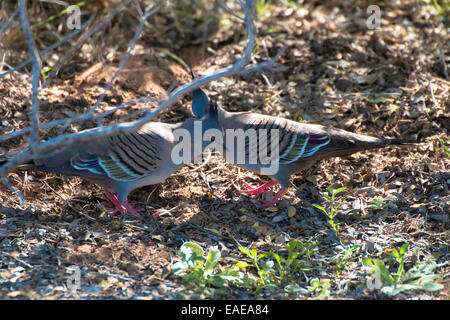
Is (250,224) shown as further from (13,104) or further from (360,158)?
(13,104)

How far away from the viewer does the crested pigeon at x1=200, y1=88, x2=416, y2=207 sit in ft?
18.9

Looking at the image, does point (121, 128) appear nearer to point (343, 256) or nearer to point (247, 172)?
point (343, 256)

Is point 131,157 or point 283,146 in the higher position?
point 283,146

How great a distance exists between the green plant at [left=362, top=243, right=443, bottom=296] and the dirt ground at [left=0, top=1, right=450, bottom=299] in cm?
12

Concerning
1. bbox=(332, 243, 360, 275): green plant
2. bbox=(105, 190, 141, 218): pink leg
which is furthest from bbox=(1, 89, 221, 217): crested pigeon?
bbox=(332, 243, 360, 275): green plant

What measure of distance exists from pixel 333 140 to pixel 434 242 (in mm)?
1458

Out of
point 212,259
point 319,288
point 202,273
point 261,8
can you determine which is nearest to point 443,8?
point 261,8

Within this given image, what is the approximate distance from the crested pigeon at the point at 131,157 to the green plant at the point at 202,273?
126 centimetres

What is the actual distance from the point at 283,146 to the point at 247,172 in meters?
0.73

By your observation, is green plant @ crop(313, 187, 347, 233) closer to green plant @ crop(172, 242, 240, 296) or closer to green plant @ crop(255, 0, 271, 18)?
green plant @ crop(172, 242, 240, 296)

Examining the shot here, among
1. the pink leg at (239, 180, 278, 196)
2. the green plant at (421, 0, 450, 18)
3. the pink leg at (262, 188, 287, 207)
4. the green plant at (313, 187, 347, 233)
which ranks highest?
the green plant at (421, 0, 450, 18)

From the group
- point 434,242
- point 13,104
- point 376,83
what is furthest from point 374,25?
point 13,104

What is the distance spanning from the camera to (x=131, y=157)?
18.1 feet

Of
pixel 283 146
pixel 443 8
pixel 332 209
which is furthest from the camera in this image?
pixel 443 8
